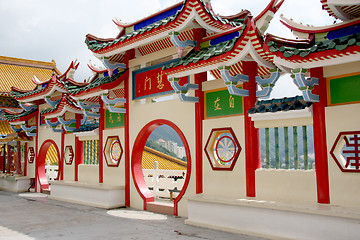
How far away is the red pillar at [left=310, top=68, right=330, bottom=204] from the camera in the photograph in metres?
6.20

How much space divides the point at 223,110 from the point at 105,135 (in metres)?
4.85

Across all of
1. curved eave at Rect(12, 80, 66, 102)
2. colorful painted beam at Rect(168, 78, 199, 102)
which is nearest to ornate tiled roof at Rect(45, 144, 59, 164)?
curved eave at Rect(12, 80, 66, 102)

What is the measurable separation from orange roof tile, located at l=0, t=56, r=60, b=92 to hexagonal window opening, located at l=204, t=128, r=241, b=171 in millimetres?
17114

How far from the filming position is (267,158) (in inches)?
283

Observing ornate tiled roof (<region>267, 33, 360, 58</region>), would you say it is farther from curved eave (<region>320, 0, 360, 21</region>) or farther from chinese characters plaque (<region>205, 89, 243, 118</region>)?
chinese characters plaque (<region>205, 89, 243, 118</region>)

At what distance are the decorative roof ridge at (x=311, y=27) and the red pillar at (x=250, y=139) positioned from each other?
3.70 ft

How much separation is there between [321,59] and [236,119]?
243cm

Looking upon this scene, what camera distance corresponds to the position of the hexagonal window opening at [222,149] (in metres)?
7.66

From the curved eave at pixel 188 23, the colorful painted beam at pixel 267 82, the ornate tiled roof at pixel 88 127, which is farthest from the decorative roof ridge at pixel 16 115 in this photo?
the colorful painted beam at pixel 267 82

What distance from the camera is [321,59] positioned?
5559 millimetres

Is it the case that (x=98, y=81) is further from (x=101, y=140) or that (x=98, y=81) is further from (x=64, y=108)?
(x=64, y=108)

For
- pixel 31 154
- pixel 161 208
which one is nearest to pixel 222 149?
pixel 161 208

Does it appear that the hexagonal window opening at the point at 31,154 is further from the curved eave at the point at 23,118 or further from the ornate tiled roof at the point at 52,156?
the ornate tiled roof at the point at 52,156

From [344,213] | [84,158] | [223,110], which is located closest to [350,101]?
[344,213]
